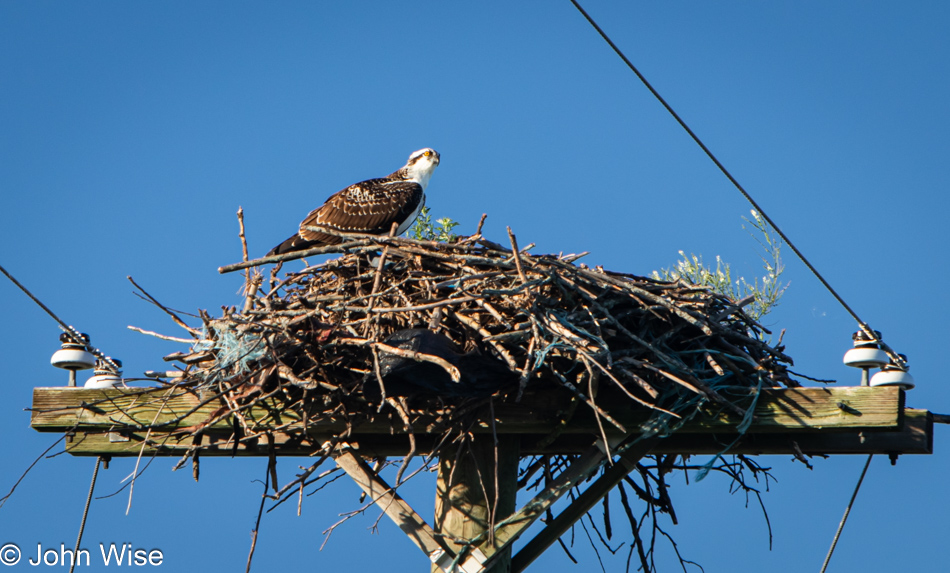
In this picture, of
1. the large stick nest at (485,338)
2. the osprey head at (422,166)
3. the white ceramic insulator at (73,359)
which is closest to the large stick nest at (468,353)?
the large stick nest at (485,338)

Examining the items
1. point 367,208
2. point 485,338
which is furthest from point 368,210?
point 485,338

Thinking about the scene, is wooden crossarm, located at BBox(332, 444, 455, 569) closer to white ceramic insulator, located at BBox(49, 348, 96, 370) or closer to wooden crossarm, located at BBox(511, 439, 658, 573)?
wooden crossarm, located at BBox(511, 439, 658, 573)

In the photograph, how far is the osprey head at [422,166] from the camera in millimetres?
7895

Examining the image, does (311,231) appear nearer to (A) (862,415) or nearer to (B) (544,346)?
(B) (544,346)

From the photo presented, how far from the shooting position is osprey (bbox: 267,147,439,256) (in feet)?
23.0

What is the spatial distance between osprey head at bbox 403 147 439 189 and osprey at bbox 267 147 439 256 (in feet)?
0.74

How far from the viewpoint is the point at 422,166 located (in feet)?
26.1

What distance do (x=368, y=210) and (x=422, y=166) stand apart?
913mm

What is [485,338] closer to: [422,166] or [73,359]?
[73,359]

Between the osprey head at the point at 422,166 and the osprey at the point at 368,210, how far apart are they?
226 mm

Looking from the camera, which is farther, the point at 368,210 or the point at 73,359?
the point at 368,210

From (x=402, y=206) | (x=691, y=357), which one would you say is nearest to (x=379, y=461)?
(x=691, y=357)

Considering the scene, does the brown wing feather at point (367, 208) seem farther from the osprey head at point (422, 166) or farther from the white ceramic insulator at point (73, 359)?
the white ceramic insulator at point (73, 359)

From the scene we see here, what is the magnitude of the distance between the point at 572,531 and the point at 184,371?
220cm
